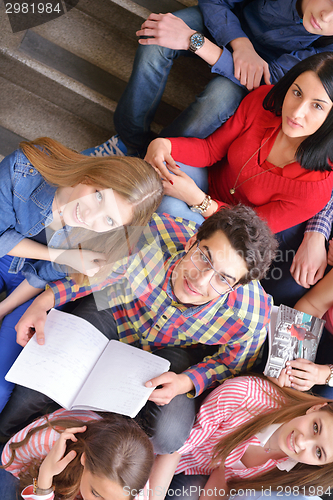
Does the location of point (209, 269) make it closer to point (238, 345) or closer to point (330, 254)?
point (238, 345)

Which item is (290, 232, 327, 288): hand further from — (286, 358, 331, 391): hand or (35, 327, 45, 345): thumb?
(35, 327, 45, 345): thumb

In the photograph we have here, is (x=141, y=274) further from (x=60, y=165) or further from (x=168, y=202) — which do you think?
(x=60, y=165)

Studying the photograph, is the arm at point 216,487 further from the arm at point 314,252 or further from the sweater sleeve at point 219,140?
the sweater sleeve at point 219,140

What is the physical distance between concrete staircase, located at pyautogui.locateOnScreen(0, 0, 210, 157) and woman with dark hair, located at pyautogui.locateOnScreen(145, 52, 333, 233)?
434mm

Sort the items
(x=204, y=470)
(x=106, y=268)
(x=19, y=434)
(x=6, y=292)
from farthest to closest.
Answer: (x=6, y=292), (x=204, y=470), (x=106, y=268), (x=19, y=434)

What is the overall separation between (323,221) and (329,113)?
18.2 inches

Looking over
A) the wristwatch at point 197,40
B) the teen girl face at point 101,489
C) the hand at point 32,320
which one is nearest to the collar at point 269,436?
the teen girl face at point 101,489

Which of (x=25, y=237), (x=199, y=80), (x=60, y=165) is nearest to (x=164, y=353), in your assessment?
(x=25, y=237)

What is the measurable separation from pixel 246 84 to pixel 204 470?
60.6 inches

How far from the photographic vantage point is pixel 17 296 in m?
1.38

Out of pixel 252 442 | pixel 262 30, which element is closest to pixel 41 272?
pixel 252 442

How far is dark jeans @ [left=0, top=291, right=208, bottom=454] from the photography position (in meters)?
1.22

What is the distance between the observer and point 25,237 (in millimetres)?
1271

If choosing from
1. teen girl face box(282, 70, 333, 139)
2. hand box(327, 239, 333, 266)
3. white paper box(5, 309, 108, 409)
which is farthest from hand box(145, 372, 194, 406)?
teen girl face box(282, 70, 333, 139)
